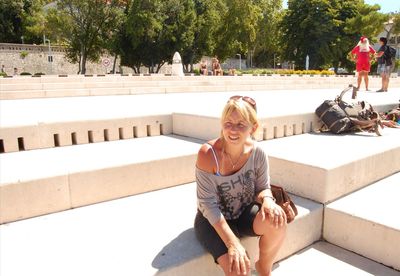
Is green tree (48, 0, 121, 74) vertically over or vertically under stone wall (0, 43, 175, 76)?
over

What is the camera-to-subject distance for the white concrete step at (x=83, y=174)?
10.7 ft

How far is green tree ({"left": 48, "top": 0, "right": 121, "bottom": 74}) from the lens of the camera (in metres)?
37.2

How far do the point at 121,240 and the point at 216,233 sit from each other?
0.79 meters

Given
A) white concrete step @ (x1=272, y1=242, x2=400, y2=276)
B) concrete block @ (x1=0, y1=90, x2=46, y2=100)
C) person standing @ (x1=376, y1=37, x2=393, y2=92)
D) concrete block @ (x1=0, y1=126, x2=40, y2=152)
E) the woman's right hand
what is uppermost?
person standing @ (x1=376, y1=37, x2=393, y2=92)

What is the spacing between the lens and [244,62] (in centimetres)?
7006

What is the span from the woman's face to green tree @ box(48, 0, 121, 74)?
129ft

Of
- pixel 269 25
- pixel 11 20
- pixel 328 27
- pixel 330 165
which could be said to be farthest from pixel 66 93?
pixel 269 25

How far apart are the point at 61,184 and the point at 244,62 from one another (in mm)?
69150

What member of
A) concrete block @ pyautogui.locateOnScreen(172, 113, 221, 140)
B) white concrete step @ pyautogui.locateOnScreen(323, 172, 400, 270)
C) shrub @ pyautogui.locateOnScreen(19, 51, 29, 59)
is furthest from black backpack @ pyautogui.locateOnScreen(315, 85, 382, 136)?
shrub @ pyautogui.locateOnScreen(19, 51, 29, 59)

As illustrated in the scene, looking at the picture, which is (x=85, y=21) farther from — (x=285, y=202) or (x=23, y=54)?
(x=285, y=202)

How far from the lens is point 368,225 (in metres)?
3.06

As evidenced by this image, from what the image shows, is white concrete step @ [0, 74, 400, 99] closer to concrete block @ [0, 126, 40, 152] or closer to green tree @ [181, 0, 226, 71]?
concrete block @ [0, 126, 40, 152]

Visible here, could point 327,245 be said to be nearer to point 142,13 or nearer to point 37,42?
point 142,13

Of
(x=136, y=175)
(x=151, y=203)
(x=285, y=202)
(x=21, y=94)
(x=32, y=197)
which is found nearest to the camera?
(x=285, y=202)
